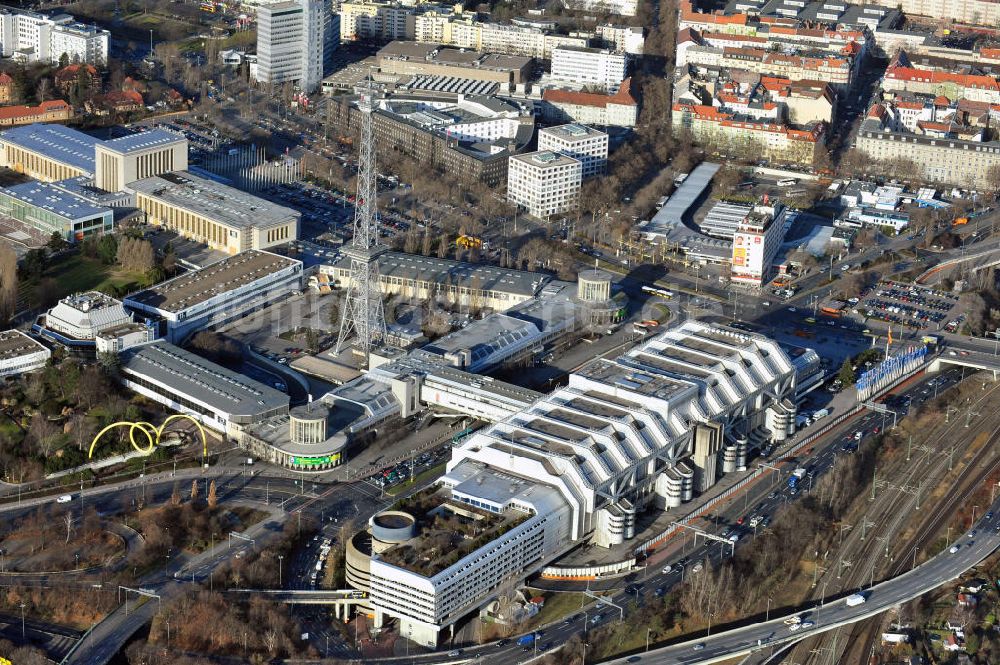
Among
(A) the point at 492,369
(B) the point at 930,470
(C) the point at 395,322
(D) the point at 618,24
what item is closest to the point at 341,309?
(C) the point at 395,322

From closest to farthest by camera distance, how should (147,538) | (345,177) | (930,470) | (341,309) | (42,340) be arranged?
(147,538) → (930,470) → (42,340) → (341,309) → (345,177)

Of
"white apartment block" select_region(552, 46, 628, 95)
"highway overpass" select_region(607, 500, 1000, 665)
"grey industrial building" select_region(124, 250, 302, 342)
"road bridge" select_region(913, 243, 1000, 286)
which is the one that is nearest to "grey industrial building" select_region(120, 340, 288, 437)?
"grey industrial building" select_region(124, 250, 302, 342)

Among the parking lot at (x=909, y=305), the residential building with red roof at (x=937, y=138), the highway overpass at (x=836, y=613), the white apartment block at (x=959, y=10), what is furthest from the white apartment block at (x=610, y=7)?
the highway overpass at (x=836, y=613)

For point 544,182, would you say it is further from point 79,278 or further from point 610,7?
point 610,7

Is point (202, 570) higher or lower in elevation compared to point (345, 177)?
lower

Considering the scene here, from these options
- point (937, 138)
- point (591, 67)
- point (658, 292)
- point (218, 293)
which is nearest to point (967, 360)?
point (658, 292)

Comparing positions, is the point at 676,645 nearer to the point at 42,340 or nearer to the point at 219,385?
the point at 219,385

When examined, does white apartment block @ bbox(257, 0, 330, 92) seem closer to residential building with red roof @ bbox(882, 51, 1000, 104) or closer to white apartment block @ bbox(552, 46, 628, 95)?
white apartment block @ bbox(552, 46, 628, 95)
